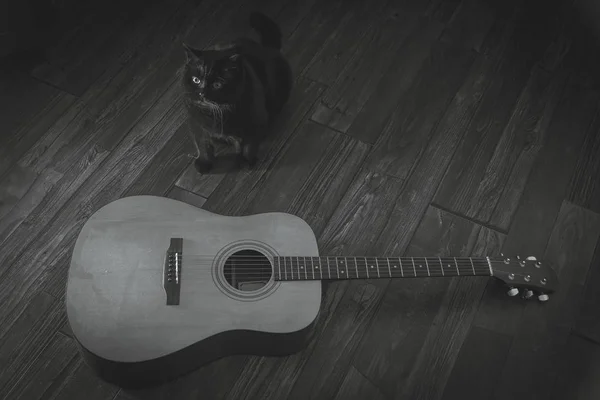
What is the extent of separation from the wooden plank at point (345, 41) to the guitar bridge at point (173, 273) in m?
1.04

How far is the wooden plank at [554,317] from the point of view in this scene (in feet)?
5.41

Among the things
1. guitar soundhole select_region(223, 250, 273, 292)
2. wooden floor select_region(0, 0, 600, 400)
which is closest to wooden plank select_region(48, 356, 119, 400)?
wooden floor select_region(0, 0, 600, 400)

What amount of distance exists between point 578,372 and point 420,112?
1092 mm

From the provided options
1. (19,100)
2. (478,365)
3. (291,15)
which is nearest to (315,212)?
(478,365)

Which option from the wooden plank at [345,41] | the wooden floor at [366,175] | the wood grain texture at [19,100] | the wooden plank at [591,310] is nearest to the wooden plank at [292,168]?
the wooden floor at [366,175]

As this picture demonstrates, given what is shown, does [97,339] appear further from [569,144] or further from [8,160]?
[569,144]

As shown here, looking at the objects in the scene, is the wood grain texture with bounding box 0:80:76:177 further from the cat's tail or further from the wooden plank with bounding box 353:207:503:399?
the wooden plank with bounding box 353:207:503:399

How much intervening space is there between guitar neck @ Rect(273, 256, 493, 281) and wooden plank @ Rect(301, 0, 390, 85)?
926 millimetres

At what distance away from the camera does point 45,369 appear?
152cm

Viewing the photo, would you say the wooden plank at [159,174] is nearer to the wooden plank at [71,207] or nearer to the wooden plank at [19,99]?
the wooden plank at [71,207]

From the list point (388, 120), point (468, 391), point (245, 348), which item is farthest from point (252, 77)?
point (468, 391)

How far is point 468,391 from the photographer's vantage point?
162 cm

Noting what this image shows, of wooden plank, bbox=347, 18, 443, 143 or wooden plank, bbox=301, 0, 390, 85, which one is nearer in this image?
wooden plank, bbox=347, 18, 443, 143

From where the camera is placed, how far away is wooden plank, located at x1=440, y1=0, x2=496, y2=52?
7.62ft
